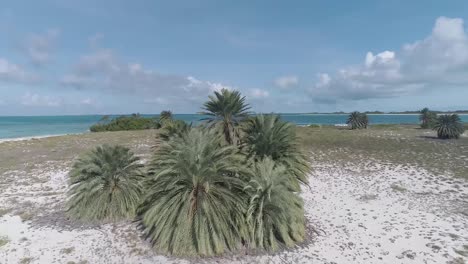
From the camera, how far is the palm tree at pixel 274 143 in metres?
12.1

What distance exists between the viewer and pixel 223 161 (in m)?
9.14

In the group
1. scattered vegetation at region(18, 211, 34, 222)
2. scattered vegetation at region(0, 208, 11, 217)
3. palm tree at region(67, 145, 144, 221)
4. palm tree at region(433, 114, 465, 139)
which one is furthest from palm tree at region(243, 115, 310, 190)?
palm tree at region(433, 114, 465, 139)

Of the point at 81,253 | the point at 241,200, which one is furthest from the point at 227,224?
the point at 81,253

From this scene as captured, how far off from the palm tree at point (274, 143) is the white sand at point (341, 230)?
7.39 feet

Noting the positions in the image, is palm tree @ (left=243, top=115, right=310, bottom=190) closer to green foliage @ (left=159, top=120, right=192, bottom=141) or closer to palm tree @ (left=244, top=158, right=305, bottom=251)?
palm tree @ (left=244, top=158, right=305, bottom=251)

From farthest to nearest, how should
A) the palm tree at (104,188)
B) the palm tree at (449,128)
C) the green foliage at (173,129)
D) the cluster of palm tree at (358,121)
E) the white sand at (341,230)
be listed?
the cluster of palm tree at (358,121) < the palm tree at (449,128) < the green foliage at (173,129) < the palm tree at (104,188) < the white sand at (341,230)

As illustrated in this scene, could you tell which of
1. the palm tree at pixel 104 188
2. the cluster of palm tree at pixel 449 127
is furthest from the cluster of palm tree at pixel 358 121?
the palm tree at pixel 104 188

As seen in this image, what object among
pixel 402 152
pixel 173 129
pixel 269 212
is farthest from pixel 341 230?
pixel 402 152

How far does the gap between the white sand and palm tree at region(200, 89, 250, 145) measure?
507 cm

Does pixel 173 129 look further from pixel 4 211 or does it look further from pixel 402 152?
pixel 402 152

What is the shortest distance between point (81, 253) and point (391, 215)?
12110 millimetres

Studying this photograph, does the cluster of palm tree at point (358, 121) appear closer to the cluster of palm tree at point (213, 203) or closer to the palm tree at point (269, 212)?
the cluster of palm tree at point (213, 203)

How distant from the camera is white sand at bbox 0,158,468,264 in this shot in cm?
872

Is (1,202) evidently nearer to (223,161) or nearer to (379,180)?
(223,161)
